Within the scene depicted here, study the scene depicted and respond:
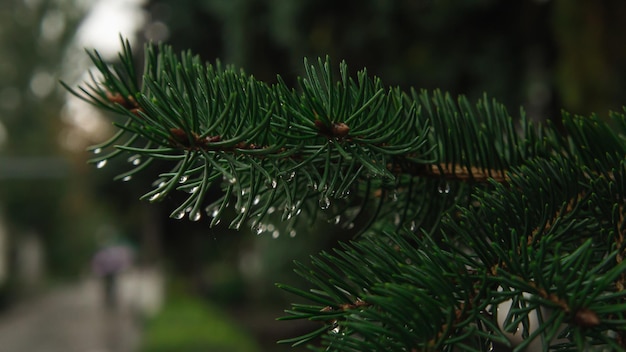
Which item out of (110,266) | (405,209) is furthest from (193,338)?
(405,209)

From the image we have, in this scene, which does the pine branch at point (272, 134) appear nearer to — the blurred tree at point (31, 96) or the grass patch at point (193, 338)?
the grass patch at point (193, 338)

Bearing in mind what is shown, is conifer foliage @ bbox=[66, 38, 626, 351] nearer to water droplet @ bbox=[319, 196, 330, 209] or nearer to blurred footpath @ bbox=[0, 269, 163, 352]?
water droplet @ bbox=[319, 196, 330, 209]

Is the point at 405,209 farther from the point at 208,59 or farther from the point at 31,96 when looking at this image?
the point at 31,96

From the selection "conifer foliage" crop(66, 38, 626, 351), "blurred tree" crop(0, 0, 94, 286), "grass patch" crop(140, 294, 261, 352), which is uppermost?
"blurred tree" crop(0, 0, 94, 286)

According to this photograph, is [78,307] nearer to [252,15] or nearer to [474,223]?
[252,15]

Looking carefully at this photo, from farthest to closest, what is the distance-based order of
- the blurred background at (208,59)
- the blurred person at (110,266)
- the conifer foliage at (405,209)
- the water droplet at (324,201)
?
the blurred person at (110,266), the blurred background at (208,59), the water droplet at (324,201), the conifer foliage at (405,209)

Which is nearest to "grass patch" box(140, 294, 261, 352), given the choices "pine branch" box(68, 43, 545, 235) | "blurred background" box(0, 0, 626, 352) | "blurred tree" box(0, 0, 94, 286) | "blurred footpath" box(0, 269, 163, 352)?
"blurred background" box(0, 0, 626, 352)

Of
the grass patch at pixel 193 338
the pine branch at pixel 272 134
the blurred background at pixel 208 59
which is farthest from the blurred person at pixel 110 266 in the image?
the pine branch at pixel 272 134
